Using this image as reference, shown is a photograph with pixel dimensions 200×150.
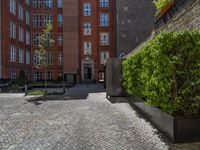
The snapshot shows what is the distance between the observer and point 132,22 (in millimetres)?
44625

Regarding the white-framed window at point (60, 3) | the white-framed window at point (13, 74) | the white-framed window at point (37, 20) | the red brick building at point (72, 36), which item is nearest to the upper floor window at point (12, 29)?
the red brick building at point (72, 36)

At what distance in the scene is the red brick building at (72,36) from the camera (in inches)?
1763

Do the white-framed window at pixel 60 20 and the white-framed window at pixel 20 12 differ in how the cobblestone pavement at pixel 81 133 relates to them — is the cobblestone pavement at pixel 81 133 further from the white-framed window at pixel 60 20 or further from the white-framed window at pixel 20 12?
the white-framed window at pixel 60 20

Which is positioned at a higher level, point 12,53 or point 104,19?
point 104,19

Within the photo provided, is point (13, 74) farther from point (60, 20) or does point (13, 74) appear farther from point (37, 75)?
point (60, 20)

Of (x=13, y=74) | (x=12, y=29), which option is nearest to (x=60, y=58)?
(x=13, y=74)

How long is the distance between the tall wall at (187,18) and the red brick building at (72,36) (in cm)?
3565

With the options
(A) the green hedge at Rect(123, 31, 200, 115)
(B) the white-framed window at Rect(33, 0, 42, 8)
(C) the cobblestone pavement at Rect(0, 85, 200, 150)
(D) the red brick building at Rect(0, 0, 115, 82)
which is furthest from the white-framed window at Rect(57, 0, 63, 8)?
(A) the green hedge at Rect(123, 31, 200, 115)

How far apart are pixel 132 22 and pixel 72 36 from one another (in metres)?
11.7

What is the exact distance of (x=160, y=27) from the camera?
39.0 feet

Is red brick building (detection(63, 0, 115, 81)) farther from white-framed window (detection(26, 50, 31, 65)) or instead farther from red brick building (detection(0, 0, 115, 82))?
white-framed window (detection(26, 50, 31, 65))

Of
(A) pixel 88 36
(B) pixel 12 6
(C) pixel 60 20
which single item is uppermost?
(C) pixel 60 20

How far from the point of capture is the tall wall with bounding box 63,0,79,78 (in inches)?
1762

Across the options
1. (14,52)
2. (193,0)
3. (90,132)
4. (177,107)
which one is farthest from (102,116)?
(14,52)
